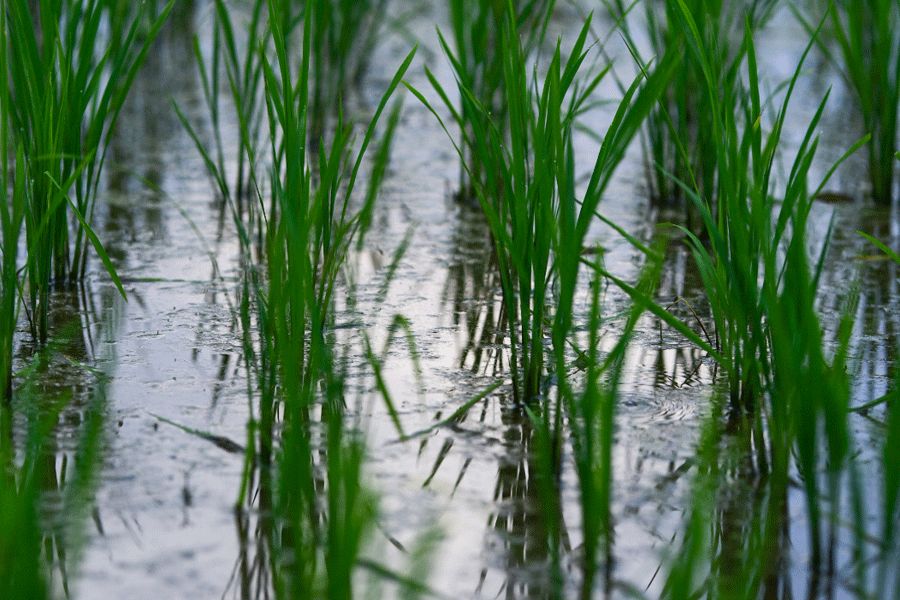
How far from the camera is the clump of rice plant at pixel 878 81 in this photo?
267cm

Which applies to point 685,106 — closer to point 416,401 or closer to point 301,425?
point 416,401

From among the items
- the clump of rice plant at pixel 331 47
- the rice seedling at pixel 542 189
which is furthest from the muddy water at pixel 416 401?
the clump of rice plant at pixel 331 47

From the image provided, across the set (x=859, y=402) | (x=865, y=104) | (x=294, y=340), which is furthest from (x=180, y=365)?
(x=865, y=104)

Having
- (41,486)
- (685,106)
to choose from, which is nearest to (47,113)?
(41,486)

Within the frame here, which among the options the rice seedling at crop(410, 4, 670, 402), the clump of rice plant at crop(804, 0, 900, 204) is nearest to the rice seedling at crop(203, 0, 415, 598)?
the rice seedling at crop(410, 4, 670, 402)

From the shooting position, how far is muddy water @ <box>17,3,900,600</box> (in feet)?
4.29

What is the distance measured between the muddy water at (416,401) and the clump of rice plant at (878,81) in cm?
10

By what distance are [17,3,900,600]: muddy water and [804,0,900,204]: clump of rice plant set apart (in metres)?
0.10

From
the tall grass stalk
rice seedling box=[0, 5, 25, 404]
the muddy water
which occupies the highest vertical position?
the tall grass stalk

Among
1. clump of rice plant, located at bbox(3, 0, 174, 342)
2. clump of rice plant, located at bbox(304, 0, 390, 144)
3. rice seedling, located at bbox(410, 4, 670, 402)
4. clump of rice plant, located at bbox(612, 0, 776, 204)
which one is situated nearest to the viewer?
rice seedling, located at bbox(410, 4, 670, 402)

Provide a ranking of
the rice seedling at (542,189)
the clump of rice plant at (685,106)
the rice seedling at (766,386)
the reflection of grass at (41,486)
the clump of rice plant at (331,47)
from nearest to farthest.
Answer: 1. the reflection of grass at (41,486)
2. the rice seedling at (766,386)
3. the rice seedling at (542,189)
4. the clump of rice plant at (685,106)
5. the clump of rice plant at (331,47)

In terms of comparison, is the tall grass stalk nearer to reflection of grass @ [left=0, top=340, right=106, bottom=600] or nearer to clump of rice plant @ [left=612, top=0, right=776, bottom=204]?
clump of rice plant @ [left=612, top=0, right=776, bottom=204]

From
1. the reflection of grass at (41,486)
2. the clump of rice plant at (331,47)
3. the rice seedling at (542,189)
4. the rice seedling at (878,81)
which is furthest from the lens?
the clump of rice plant at (331,47)

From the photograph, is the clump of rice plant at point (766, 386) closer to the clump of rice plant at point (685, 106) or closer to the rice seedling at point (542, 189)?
the rice seedling at point (542, 189)
